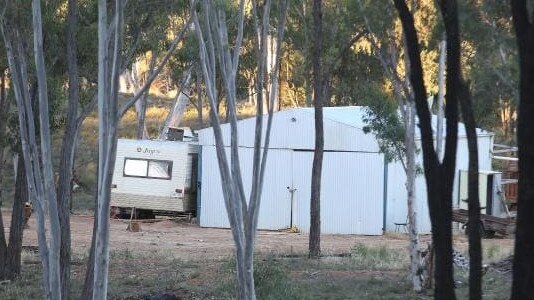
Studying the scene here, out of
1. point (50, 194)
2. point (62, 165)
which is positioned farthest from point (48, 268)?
point (62, 165)

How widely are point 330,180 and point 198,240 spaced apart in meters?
6.81

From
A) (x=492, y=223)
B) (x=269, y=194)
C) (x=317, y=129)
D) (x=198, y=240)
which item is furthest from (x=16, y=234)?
(x=492, y=223)

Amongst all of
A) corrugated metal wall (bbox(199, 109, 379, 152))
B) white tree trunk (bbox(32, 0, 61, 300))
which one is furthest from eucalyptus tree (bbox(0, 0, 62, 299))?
corrugated metal wall (bbox(199, 109, 379, 152))

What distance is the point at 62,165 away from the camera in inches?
539

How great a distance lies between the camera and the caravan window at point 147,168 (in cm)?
→ 3344

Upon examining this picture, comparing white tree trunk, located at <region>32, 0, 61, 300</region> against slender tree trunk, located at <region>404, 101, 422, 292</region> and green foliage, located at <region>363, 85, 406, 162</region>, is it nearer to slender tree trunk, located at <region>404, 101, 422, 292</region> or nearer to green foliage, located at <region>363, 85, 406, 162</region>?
slender tree trunk, located at <region>404, 101, 422, 292</region>

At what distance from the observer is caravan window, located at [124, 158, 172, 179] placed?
1316 inches

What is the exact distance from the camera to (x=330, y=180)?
32375mm

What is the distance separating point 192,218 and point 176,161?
2.71 metres

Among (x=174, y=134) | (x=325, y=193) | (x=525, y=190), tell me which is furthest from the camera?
(x=174, y=134)

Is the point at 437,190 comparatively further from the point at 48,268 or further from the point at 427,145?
the point at 48,268

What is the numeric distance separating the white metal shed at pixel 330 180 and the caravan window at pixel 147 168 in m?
1.61

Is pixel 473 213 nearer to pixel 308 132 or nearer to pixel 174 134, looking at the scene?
pixel 308 132

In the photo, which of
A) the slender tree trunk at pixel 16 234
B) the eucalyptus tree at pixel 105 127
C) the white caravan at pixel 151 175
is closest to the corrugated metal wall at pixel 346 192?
A: the white caravan at pixel 151 175
